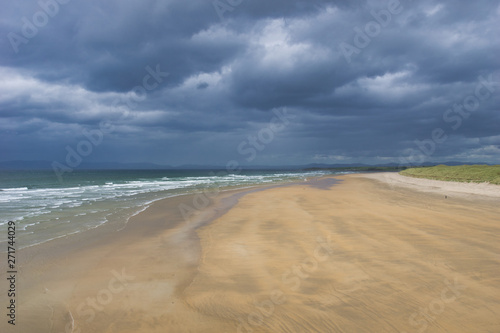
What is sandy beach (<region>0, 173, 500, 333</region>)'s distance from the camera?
463 centimetres

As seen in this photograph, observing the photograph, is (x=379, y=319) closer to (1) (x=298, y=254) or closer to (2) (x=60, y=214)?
(1) (x=298, y=254)

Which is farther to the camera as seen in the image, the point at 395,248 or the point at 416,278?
the point at 395,248

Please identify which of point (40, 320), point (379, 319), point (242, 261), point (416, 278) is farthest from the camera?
point (242, 261)

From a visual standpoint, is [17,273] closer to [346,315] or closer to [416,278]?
[346,315]

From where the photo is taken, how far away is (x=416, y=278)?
5.98 m

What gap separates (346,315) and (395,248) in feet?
13.8

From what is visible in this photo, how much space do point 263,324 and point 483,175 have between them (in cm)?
3685

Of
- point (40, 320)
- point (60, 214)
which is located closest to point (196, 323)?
point (40, 320)

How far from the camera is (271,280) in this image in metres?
6.17

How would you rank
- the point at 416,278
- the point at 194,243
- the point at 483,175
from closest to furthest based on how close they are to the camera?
Result: the point at 416,278 < the point at 194,243 < the point at 483,175

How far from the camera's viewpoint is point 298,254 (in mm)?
7867

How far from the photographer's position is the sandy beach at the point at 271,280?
463cm

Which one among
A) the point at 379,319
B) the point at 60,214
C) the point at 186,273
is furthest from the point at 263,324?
the point at 60,214

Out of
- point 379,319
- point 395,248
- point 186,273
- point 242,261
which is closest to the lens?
point 379,319
